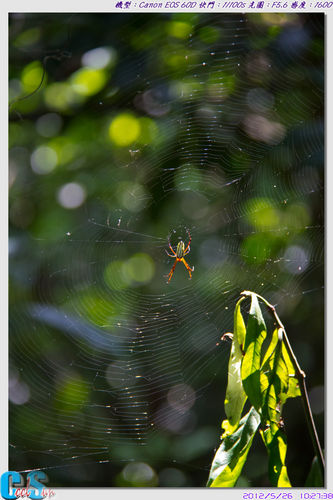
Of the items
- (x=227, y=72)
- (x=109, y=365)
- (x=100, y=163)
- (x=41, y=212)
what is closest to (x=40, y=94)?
(x=100, y=163)

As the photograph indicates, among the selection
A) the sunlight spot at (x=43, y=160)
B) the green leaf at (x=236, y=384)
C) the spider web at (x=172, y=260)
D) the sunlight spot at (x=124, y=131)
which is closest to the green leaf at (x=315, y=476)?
the green leaf at (x=236, y=384)

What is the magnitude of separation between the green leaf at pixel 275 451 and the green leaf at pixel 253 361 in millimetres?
103

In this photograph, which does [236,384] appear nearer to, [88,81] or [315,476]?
[315,476]

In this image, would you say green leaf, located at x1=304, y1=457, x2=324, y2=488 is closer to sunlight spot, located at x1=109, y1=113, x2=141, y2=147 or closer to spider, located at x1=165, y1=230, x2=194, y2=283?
spider, located at x1=165, y1=230, x2=194, y2=283

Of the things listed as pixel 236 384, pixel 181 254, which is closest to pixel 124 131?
pixel 181 254

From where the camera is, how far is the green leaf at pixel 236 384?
0.79 metres

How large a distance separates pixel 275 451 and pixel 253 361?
0.65 ft

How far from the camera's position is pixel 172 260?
2.17 metres

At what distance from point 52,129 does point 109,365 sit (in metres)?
1.19

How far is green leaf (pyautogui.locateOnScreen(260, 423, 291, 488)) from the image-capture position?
2.65 feet

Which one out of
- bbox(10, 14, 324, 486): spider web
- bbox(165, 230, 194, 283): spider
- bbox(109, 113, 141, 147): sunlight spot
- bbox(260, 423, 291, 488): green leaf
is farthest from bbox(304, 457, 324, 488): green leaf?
bbox(109, 113, 141, 147): sunlight spot

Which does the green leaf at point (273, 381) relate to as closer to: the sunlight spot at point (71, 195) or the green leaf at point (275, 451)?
the green leaf at point (275, 451)

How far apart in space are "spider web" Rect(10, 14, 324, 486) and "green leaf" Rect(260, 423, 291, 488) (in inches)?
43.7

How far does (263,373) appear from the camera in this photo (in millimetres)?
806
